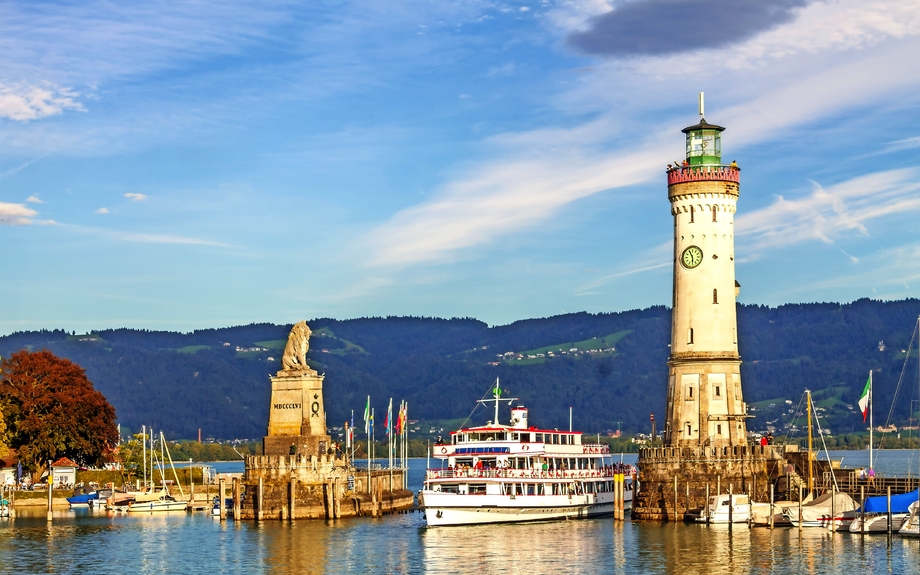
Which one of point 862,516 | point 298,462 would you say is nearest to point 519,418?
point 298,462

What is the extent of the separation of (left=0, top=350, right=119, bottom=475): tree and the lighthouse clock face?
60.0 metres

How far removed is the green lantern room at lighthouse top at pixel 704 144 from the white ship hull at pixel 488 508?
25.6 meters

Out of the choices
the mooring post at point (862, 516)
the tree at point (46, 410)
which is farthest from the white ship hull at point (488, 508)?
the tree at point (46, 410)

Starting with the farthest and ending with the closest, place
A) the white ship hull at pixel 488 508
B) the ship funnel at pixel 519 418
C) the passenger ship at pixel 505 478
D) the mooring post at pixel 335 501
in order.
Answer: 1. the ship funnel at pixel 519 418
2. the mooring post at pixel 335 501
3. the passenger ship at pixel 505 478
4. the white ship hull at pixel 488 508

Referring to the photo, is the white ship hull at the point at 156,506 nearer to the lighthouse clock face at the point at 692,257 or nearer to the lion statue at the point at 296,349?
the lion statue at the point at 296,349

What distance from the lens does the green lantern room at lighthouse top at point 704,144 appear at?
96.0m

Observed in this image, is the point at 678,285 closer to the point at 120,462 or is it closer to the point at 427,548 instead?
the point at 427,548

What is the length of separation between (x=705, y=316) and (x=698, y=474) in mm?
10342

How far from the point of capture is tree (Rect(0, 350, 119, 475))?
124812mm

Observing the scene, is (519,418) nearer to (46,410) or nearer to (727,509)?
(727,509)

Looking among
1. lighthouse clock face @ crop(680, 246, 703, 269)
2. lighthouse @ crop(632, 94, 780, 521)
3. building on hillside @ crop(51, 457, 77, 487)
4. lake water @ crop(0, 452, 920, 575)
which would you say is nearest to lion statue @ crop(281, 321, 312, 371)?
lake water @ crop(0, 452, 920, 575)

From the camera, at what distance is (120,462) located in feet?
488

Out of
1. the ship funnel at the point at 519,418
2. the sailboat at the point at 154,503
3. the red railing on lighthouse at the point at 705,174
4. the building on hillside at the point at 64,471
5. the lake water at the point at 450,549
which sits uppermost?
the red railing on lighthouse at the point at 705,174

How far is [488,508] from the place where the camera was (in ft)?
315
